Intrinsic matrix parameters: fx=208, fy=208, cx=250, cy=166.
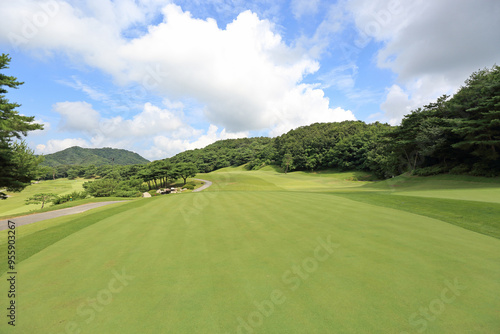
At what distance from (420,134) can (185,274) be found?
3766 centimetres

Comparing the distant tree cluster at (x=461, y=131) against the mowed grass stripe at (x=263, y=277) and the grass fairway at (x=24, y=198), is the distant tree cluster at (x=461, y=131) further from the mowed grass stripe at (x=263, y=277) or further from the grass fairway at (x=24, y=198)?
the grass fairway at (x=24, y=198)

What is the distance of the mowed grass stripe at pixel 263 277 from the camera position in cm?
360

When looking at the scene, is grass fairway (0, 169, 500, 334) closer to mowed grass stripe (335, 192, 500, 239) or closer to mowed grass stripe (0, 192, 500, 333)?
mowed grass stripe (0, 192, 500, 333)

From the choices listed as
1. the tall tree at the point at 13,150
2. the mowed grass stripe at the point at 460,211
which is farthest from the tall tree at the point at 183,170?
the mowed grass stripe at the point at 460,211

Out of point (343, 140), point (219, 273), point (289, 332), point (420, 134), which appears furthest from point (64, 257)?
point (343, 140)

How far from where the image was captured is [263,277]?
16.4ft

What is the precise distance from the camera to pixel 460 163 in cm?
2797

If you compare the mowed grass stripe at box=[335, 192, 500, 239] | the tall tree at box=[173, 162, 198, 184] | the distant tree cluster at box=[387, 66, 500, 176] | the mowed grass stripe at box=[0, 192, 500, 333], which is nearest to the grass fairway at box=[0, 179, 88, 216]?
the mowed grass stripe at box=[0, 192, 500, 333]

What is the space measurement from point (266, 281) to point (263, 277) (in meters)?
0.19

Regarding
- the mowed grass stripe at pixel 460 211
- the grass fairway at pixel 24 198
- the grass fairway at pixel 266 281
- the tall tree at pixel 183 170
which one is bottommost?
the grass fairway at pixel 24 198

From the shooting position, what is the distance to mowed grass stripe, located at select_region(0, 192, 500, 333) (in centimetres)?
360

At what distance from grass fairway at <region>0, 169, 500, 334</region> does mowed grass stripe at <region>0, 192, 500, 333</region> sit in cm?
3

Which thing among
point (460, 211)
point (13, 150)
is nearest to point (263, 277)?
point (460, 211)

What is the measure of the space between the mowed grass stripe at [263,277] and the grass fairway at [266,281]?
27 mm
